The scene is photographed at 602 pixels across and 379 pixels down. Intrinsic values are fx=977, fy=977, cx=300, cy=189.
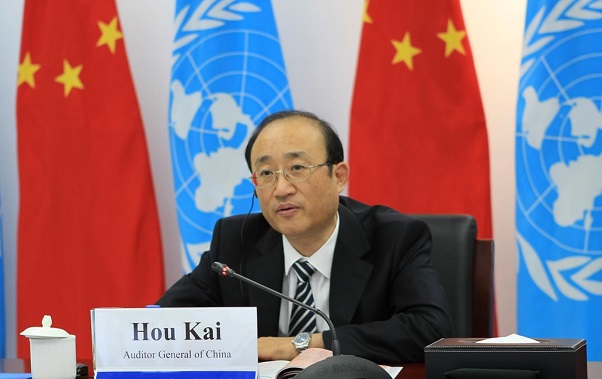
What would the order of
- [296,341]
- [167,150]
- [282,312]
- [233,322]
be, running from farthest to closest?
1. [167,150]
2. [282,312]
3. [296,341]
4. [233,322]

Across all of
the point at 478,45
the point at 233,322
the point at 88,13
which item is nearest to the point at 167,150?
the point at 88,13

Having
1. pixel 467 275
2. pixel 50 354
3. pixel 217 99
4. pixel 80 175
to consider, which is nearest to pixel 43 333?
pixel 50 354

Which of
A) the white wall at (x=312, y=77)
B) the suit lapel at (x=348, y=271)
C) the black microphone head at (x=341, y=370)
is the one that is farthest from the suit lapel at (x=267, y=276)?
the white wall at (x=312, y=77)

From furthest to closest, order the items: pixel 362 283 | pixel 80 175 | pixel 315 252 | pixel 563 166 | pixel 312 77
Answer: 1. pixel 312 77
2. pixel 80 175
3. pixel 563 166
4. pixel 315 252
5. pixel 362 283

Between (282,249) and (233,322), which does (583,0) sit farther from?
(233,322)

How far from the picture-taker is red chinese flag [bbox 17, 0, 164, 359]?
4.51 metres

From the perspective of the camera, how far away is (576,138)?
3781 mm

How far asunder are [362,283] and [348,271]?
6 cm

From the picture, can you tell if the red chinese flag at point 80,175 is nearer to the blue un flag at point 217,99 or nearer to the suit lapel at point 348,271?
the blue un flag at point 217,99

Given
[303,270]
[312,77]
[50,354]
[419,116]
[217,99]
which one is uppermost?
[312,77]

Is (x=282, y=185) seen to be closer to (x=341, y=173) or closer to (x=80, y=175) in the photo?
(x=341, y=173)

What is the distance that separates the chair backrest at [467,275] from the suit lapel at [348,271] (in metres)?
0.23

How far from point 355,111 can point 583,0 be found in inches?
40.1

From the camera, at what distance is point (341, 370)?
1.77m
